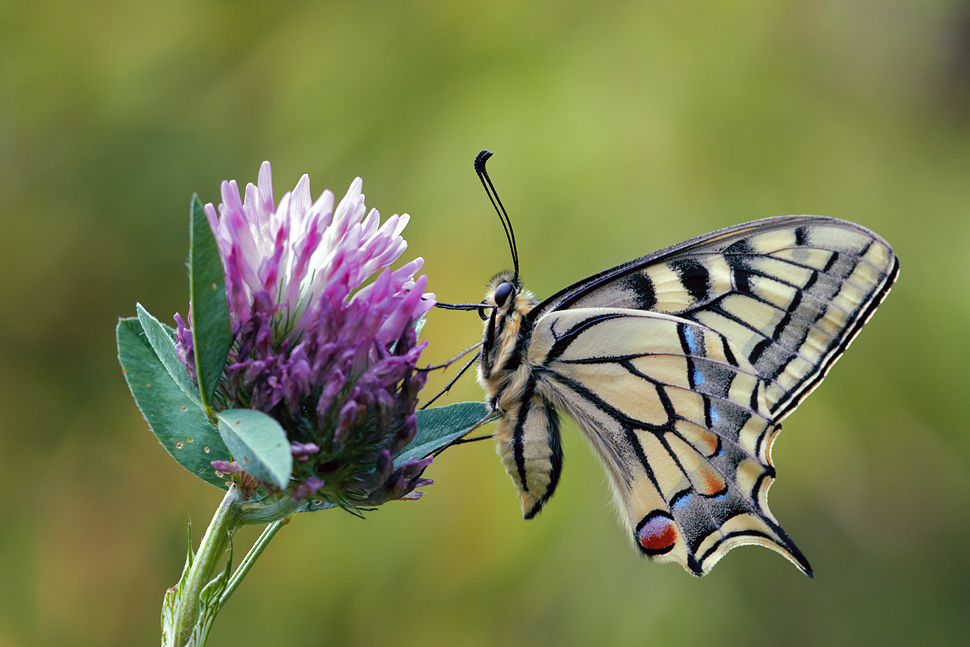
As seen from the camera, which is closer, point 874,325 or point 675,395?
point 675,395

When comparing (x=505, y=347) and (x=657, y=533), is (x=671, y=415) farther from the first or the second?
(x=505, y=347)

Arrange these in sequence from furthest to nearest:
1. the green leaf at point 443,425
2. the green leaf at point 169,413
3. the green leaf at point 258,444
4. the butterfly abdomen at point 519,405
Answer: the butterfly abdomen at point 519,405, the green leaf at point 443,425, the green leaf at point 169,413, the green leaf at point 258,444

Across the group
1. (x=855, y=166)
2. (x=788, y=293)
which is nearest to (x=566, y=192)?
(x=855, y=166)

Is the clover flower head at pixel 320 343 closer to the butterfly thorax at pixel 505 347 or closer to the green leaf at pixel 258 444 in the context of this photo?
the green leaf at pixel 258 444

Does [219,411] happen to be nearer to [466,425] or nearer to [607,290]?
[466,425]

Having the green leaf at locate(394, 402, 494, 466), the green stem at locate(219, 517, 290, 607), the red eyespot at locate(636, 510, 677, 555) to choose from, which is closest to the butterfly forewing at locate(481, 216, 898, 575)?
the red eyespot at locate(636, 510, 677, 555)

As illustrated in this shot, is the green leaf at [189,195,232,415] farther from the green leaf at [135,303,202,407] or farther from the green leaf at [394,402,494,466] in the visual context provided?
the green leaf at [394,402,494,466]

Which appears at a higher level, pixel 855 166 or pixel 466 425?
pixel 855 166

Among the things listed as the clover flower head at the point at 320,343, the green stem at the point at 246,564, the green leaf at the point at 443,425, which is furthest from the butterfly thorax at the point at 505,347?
the green stem at the point at 246,564
